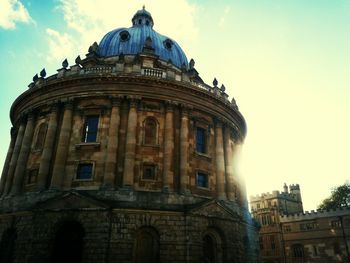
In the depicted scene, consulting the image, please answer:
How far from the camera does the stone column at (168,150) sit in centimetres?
2405

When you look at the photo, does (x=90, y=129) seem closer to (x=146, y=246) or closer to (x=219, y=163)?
(x=146, y=246)

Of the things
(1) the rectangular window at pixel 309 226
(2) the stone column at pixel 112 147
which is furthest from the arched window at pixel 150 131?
Answer: (1) the rectangular window at pixel 309 226

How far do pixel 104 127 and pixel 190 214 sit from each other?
9173mm

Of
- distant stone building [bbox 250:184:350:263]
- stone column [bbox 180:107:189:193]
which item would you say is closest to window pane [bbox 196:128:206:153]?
stone column [bbox 180:107:189:193]

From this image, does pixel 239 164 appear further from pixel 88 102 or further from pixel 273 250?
pixel 273 250

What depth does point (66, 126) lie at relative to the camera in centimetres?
2547

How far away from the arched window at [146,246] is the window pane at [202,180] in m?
5.93

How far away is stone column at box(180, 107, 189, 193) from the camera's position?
24391 millimetres

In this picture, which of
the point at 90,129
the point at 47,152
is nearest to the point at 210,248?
the point at 90,129

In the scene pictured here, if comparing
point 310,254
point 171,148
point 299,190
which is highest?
point 299,190

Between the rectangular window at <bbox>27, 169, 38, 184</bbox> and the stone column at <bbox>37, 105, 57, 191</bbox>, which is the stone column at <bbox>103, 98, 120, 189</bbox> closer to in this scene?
the stone column at <bbox>37, 105, 57, 191</bbox>

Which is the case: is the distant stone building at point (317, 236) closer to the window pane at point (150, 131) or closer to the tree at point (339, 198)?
the tree at point (339, 198)

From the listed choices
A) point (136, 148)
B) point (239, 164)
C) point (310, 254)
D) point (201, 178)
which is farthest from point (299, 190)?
point (136, 148)

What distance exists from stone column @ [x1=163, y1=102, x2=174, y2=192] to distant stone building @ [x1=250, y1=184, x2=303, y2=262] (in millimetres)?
28879
